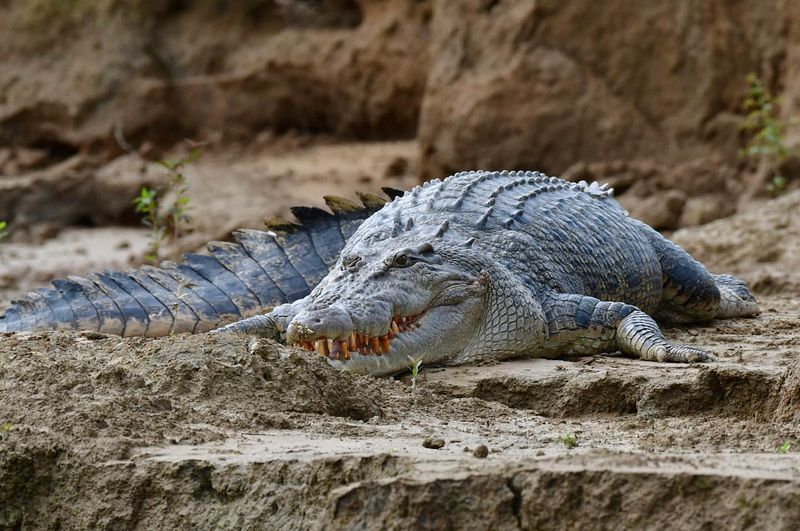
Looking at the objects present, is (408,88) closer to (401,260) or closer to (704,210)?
(704,210)

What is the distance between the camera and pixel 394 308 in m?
4.99

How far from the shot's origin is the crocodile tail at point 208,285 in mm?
5973

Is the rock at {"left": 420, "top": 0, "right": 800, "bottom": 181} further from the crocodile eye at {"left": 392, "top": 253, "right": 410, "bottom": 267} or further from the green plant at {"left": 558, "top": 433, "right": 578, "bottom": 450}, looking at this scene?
the green plant at {"left": 558, "top": 433, "right": 578, "bottom": 450}

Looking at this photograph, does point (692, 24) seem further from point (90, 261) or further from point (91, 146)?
point (91, 146)

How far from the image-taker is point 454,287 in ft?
17.2

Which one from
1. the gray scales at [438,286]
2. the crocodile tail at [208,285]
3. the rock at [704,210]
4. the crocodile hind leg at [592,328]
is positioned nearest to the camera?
the gray scales at [438,286]

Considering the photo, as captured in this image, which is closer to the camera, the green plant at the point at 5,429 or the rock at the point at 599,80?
the green plant at the point at 5,429

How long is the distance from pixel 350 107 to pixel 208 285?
8.45 m

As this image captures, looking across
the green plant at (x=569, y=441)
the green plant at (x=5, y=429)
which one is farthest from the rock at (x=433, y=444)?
the green plant at (x=5, y=429)

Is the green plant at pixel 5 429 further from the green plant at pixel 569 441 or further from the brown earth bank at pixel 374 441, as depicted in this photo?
the green plant at pixel 569 441

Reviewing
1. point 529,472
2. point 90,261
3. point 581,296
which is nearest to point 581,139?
point 90,261

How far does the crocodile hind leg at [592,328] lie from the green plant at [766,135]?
14.6ft

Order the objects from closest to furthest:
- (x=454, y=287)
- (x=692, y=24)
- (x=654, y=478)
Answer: (x=654, y=478) → (x=454, y=287) → (x=692, y=24)

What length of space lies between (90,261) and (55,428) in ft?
22.1
